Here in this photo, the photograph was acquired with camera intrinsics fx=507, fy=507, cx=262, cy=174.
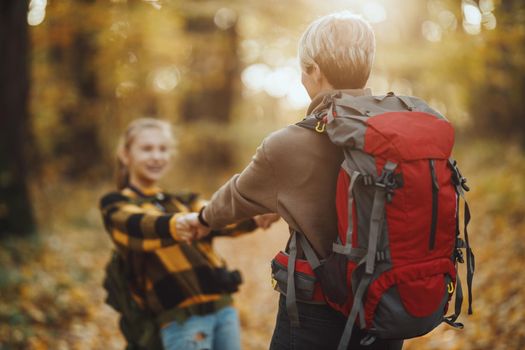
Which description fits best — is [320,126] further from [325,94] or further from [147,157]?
[147,157]

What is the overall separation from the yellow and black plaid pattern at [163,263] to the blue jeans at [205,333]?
0.16 feet

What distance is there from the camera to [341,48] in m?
2.06

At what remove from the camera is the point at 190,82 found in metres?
14.1

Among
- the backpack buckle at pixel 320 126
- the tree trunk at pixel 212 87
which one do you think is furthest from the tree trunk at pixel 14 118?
the tree trunk at pixel 212 87

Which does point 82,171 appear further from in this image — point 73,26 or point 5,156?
point 5,156

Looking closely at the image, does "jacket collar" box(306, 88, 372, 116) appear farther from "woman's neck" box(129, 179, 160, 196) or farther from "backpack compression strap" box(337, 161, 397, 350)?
"woman's neck" box(129, 179, 160, 196)

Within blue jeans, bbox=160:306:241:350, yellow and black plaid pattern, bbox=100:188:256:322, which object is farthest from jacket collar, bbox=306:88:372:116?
blue jeans, bbox=160:306:241:350

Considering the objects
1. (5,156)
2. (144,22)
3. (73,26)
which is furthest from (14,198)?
(144,22)

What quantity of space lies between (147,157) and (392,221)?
194cm

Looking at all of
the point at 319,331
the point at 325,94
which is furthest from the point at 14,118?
the point at 319,331

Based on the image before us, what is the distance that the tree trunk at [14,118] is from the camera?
6752 millimetres

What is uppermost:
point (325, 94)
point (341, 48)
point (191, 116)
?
point (341, 48)

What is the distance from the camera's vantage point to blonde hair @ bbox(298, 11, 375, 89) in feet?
6.78

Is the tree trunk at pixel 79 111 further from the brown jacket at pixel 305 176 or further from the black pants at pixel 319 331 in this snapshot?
the black pants at pixel 319 331
